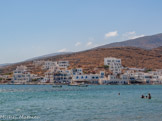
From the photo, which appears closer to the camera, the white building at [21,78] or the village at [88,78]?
the village at [88,78]

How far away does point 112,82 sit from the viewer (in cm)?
13912

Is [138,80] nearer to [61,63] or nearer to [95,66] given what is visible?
[95,66]

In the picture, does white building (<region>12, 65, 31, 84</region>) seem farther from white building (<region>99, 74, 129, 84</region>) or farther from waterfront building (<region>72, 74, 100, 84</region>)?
white building (<region>99, 74, 129, 84</region>)

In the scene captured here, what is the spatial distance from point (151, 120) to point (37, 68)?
173 meters

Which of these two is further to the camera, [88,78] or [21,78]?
[21,78]

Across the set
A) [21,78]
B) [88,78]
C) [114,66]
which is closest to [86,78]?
[88,78]

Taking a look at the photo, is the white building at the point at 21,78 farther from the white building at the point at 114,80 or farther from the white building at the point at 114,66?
the white building at the point at 114,66

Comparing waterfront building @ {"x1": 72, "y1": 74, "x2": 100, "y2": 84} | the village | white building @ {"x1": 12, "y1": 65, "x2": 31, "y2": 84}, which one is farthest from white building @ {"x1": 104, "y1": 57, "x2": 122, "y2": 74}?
white building @ {"x1": 12, "y1": 65, "x2": 31, "y2": 84}

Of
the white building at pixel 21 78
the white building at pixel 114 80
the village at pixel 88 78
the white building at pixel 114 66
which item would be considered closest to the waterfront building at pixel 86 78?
the village at pixel 88 78

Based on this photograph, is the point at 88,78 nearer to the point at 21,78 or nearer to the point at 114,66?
the point at 114,66

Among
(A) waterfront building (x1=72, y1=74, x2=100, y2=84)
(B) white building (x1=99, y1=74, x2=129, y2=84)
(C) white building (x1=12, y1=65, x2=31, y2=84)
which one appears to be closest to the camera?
(B) white building (x1=99, y1=74, x2=129, y2=84)

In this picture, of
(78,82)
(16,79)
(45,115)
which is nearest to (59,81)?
(78,82)

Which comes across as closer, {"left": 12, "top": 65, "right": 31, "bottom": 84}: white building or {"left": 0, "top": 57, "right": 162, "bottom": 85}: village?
{"left": 0, "top": 57, "right": 162, "bottom": 85}: village

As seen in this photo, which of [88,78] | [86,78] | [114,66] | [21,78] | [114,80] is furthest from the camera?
[114,66]
